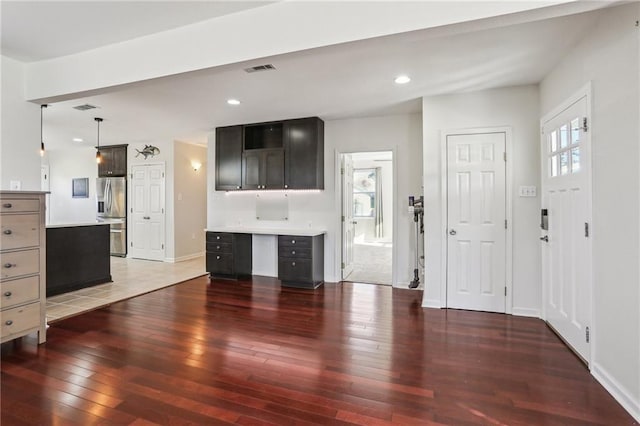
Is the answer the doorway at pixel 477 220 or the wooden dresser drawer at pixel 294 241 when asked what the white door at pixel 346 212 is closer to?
the wooden dresser drawer at pixel 294 241

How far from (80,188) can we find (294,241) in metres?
6.25

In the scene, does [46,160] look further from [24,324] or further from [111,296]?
[24,324]

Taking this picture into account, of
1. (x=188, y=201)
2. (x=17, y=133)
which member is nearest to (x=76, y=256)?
(x=17, y=133)

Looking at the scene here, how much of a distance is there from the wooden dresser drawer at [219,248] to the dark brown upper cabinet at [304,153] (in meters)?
1.37

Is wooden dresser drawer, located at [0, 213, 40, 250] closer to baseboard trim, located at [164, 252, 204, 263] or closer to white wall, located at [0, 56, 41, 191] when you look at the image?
white wall, located at [0, 56, 41, 191]

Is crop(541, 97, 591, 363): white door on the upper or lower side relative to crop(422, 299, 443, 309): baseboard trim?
upper

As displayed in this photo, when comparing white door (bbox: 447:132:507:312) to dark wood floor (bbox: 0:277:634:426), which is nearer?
dark wood floor (bbox: 0:277:634:426)

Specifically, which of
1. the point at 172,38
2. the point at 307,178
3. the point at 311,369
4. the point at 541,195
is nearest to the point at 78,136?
the point at 307,178

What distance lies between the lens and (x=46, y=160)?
8.28 metres

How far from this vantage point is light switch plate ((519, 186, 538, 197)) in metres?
3.61

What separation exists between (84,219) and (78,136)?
238 centimetres

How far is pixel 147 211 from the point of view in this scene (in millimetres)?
7086

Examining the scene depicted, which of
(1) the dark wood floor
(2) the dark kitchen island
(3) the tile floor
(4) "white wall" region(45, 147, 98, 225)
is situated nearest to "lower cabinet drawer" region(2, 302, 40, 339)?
(1) the dark wood floor

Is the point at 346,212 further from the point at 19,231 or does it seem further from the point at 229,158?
the point at 19,231
